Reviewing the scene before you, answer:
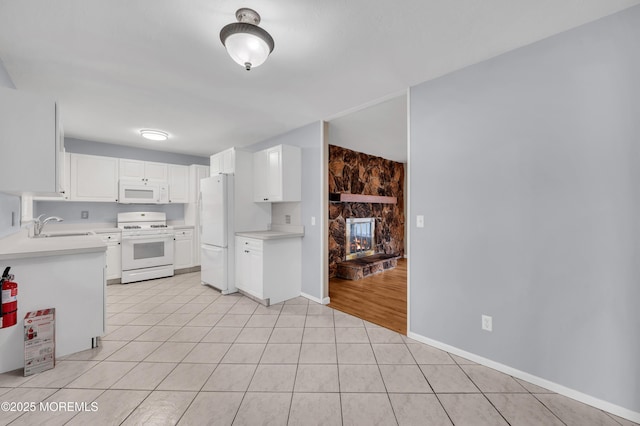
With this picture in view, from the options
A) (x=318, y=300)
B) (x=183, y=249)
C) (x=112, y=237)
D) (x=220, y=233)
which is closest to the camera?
(x=318, y=300)

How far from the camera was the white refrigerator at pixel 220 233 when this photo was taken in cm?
382

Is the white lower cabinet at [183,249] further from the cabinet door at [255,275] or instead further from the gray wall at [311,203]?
the gray wall at [311,203]

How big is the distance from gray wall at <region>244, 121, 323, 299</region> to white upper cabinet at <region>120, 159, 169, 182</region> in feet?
9.28

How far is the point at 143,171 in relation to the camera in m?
4.75

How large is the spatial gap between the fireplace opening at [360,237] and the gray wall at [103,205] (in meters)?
3.49

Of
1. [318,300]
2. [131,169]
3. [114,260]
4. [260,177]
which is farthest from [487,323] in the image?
[131,169]

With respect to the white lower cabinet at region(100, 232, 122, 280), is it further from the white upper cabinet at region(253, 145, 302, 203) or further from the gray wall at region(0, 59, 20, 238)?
the white upper cabinet at region(253, 145, 302, 203)

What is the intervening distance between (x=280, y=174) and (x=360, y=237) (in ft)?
8.81

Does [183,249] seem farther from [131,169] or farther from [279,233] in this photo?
[279,233]

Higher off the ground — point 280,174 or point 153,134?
point 153,134

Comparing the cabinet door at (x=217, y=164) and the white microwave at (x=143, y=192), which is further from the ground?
the cabinet door at (x=217, y=164)

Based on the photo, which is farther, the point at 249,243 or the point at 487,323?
the point at 249,243

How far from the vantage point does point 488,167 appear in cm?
208

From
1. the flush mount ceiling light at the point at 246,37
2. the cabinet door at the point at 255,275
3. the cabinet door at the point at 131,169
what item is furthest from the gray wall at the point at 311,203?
the cabinet door at the point at 131,169
